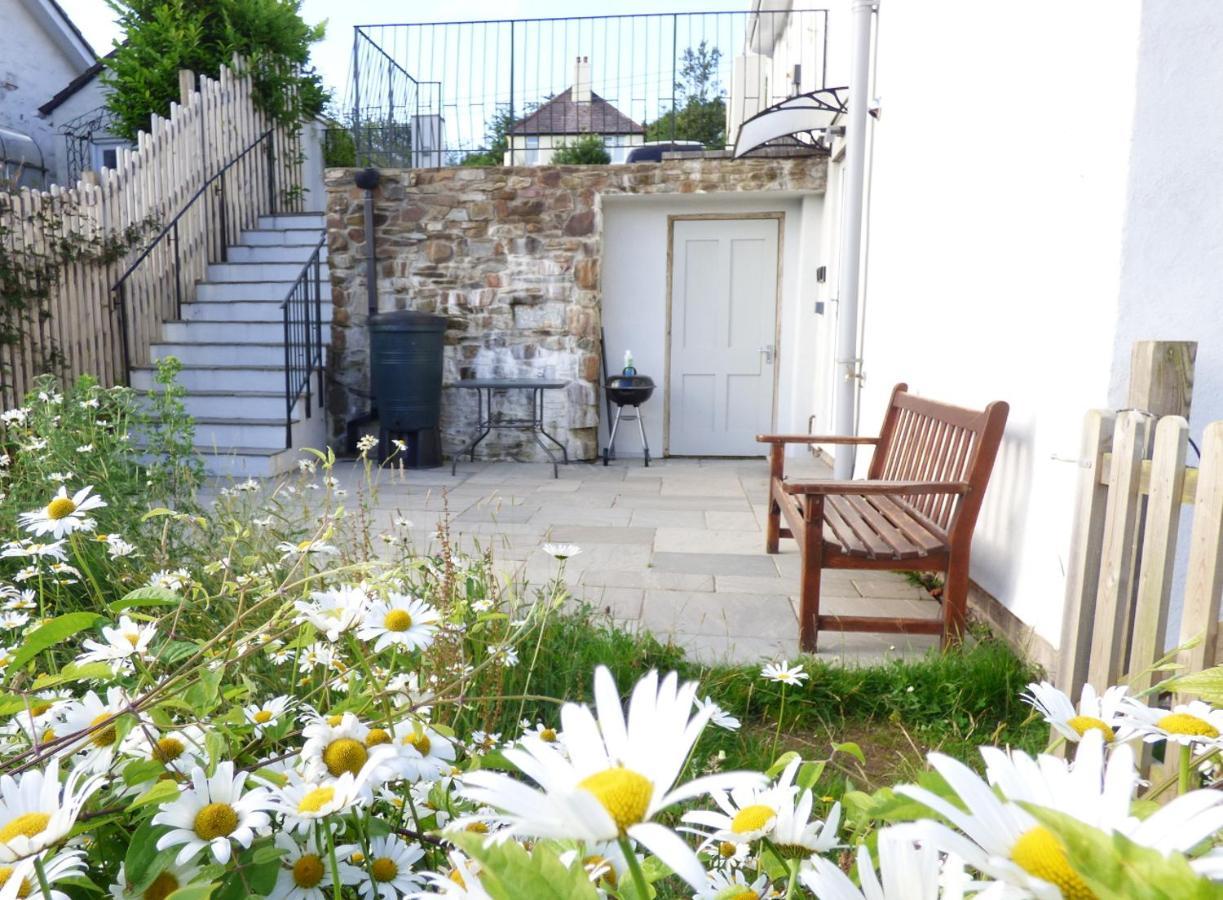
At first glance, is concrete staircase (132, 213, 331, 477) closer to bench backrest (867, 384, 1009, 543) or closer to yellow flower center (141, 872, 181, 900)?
bench backrest (867, 384, 1009, 543)

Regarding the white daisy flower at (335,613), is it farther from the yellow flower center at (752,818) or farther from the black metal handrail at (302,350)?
the black metal handrail at (302,350)

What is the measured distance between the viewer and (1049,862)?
1.17 feet

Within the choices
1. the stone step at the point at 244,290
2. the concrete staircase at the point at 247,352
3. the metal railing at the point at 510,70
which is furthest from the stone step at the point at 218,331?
the metal railing at the point at 510,70

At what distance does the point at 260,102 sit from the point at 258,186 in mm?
910

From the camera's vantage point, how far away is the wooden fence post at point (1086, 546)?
6.88 ft

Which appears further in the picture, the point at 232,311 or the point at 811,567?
the point at 232,311

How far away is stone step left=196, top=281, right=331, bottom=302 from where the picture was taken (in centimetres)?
802

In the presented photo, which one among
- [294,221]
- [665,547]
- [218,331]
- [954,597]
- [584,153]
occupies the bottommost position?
[665,547]

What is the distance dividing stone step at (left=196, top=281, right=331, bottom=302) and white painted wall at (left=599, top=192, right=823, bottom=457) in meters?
2.73

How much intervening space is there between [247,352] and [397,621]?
23.1 feet

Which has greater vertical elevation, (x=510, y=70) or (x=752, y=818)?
(x=510, y=70)

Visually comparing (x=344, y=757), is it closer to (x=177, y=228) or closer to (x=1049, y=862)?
(x=1049, y=862)

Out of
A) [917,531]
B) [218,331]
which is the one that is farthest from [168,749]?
[218,331]

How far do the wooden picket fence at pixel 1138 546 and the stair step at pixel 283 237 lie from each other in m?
7.89
